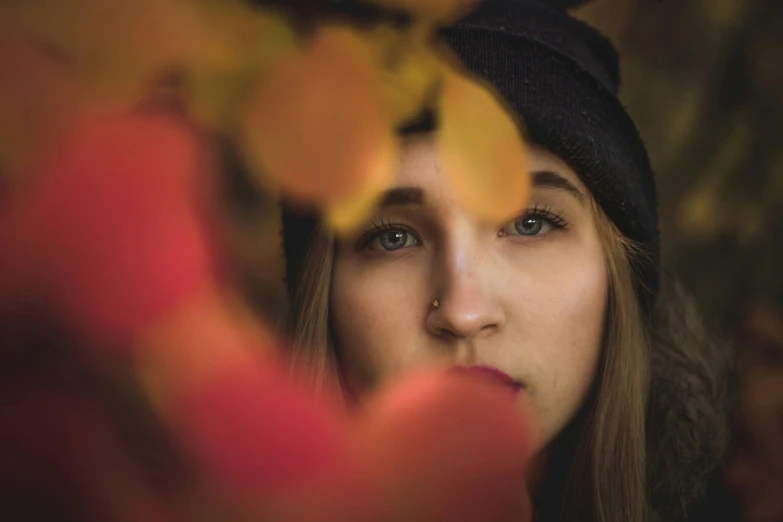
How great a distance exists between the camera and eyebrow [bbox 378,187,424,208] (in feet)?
2.17

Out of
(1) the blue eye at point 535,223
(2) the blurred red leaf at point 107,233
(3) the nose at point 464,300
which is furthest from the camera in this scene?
(1) the blue eye at point 535,223

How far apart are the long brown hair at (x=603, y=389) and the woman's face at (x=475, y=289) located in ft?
0.08

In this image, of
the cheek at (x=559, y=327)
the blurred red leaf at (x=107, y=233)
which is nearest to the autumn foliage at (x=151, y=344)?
the blurred red leaf at (x=107, y=233)

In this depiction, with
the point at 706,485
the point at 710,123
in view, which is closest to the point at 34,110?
the point at 706,485

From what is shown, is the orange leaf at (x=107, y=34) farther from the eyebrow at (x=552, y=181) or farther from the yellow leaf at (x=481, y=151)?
the eyebrow at (x=552, y=181)

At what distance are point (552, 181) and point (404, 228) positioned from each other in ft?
0.55

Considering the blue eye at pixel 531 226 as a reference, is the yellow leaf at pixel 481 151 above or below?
above

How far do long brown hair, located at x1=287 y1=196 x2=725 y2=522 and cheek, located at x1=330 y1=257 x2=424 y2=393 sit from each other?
26 mm

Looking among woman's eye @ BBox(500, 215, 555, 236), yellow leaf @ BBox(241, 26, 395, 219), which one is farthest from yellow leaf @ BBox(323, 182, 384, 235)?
woman's eye @ BBox(500, 215, 555, 236)

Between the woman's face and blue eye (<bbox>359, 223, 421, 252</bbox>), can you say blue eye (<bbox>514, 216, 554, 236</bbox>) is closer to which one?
the woman's face

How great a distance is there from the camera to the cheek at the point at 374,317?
2.16ft

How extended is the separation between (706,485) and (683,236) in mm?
474

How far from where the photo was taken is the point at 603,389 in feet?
2.53

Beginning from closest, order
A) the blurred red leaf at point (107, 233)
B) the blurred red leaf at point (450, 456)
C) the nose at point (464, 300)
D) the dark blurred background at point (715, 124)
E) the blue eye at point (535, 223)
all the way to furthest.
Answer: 1. the blurred red leaf at point (107, 233)
2. the blurred red leaf at point (450, 456)
3. the nose at point (464, 300)
4. the blue eye at point (535, 223)
5. the dark blurred background at point (715, 124)
